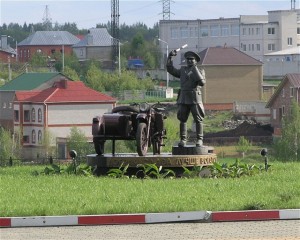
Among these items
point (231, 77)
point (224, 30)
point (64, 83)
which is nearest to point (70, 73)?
point (231, 77)

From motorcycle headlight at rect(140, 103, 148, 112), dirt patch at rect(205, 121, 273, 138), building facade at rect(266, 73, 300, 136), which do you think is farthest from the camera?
dirt patch at rect(205, 121, 273, 138)

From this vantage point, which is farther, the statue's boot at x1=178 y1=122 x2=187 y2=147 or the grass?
the statue's boot at x1=178 y1=122 x2=187 y2=147

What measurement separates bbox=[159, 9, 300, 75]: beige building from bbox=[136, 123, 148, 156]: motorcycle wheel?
94399mm

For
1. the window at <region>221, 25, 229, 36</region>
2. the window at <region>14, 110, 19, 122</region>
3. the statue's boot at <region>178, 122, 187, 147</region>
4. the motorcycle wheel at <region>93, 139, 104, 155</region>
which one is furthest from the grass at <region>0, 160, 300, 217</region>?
the window at <region>221, 25, 229, 36</region>

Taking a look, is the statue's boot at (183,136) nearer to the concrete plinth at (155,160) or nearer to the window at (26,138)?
the concrete plinth at (155,160)

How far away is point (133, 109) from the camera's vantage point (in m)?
22.4

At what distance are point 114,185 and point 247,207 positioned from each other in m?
3.49

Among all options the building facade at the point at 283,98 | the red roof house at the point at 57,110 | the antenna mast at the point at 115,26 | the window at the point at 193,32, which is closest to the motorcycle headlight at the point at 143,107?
the red roof house at the point at 57,110

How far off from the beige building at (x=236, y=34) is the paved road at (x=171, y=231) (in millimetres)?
100923

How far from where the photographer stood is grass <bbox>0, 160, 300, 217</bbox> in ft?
54.4

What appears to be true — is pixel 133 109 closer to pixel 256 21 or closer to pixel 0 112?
pixel 0 112

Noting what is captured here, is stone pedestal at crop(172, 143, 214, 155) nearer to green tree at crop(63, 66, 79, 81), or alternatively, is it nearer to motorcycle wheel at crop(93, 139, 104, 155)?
motorcycle wheel at crop(93, 139, 104, 155)

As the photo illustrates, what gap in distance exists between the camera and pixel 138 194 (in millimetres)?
18125

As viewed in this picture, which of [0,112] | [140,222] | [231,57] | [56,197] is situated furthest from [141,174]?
[231,57]
